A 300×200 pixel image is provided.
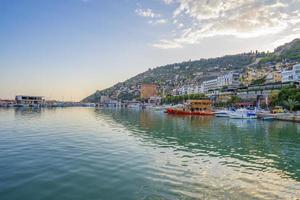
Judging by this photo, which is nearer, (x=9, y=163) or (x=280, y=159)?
(x=9, y=163)

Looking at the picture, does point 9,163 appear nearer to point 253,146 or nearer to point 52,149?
point 52,149

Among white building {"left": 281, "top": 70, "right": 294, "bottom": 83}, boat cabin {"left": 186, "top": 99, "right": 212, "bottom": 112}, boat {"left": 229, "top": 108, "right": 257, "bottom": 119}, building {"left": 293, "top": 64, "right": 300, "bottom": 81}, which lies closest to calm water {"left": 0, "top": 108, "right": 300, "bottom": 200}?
boat {"left": 229, "top": 108, "right": 257, "bottom": 119}

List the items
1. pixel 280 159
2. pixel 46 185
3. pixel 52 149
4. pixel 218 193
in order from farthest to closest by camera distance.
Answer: pixel 52 149, pixel 280 159, pixel 46 185, pixel 218 193

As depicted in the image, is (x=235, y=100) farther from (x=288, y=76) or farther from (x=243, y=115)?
(x=243, y=115)

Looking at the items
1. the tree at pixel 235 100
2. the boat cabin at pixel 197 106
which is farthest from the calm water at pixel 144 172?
the tree at pixel 235 100

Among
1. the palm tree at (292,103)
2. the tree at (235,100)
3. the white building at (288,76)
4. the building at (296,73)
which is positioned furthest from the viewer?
the tree at (235,100)

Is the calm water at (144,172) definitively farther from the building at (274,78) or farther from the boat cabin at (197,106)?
the building at (274,78)

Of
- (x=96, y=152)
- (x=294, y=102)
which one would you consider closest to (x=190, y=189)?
(x=96, y=152)

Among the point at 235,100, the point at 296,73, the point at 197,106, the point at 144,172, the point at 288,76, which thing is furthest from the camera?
the point at 235,100

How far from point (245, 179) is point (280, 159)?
8.29m

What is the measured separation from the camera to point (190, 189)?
13484mm

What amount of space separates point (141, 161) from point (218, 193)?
26.5 feet

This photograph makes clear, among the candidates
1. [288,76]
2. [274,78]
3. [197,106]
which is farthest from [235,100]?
[274,78]

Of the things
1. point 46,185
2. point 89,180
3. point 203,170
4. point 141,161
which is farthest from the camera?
point 141,161
